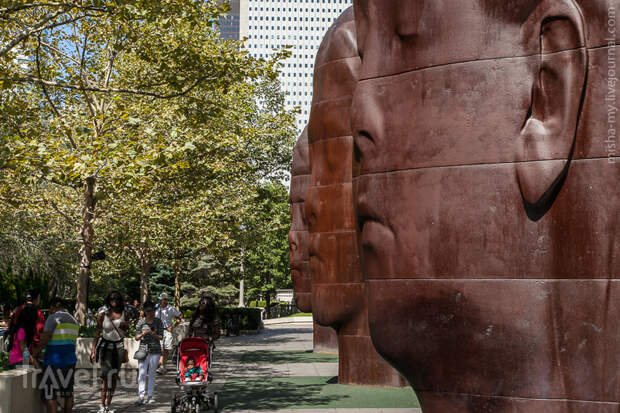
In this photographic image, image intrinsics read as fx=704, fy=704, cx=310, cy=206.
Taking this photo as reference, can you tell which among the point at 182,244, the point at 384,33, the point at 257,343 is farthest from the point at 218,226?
the point at 384,33

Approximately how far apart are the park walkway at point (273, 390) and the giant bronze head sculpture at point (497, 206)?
22.7ft

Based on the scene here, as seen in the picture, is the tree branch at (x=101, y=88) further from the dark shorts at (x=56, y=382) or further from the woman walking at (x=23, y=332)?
the dark shorts at (x=56, y=382)

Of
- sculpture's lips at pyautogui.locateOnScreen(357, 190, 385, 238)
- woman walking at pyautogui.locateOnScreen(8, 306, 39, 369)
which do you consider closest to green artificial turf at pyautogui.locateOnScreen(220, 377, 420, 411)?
woman walking at pyautogui.locateOnScreen(8, 306, 39, 369)

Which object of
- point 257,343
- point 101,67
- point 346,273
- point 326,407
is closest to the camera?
point 326,407

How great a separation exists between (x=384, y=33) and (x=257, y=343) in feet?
77.9

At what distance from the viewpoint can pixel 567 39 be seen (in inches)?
167

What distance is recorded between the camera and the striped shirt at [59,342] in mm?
9578

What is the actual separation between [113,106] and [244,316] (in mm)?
17334

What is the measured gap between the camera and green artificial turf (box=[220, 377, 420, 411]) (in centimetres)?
1181

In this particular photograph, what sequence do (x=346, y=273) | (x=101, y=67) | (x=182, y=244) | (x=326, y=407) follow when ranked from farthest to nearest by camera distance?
1. (x=182, y=244)
2. (x=101, y=67)
3. (x=346, y=273)
4. (x=326, y=407)

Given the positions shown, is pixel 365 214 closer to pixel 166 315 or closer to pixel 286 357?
pixel 166 315

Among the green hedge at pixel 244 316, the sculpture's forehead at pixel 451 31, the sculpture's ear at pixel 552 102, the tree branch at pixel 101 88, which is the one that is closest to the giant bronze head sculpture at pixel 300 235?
the tree branch at pixel 101 88

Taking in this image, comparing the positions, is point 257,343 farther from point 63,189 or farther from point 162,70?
point 162,70

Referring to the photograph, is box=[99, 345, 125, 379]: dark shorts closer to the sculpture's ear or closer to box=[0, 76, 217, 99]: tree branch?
box=[0, 76, 217, 99]: tree branch
